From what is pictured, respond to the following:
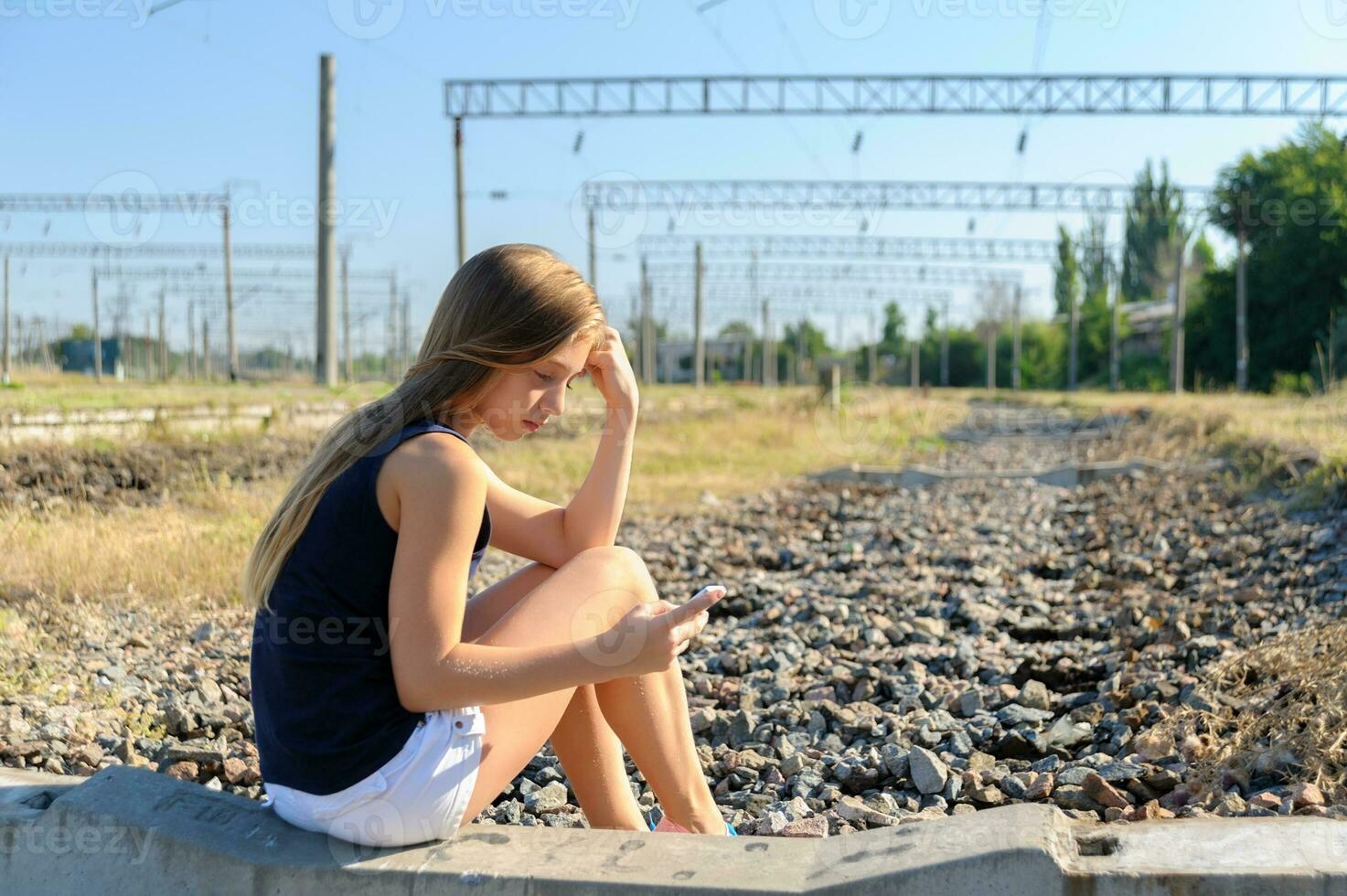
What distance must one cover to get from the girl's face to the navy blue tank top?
17 cm

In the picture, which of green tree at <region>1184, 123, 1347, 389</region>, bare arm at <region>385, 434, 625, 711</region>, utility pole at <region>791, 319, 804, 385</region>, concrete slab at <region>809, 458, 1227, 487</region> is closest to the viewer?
bare arm at <region>385, 434, 625, 711</region>

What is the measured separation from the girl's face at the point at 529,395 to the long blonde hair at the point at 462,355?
3 centimetres

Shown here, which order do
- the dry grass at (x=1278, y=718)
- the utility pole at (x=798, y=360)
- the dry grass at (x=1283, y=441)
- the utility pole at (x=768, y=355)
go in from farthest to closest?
1. the utility pole at (x=798, y=360)
2. the utility pole at (x=768, y=355)
3. the dry grass at (x=1283, y=441)
4. the dry grass at (x=1278, y=718)

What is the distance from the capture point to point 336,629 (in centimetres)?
187

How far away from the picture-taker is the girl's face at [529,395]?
206cm

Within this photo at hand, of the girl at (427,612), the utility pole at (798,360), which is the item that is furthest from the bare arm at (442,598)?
the utility pole at (798,360)

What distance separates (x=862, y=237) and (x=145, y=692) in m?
37.0

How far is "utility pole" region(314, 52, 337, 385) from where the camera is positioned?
14836 mm

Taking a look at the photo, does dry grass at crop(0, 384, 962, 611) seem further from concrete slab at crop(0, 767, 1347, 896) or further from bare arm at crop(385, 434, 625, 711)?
bare arm at crop(385, 434, 625, 711)

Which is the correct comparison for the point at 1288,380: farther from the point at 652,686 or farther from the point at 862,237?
the point at 652,686

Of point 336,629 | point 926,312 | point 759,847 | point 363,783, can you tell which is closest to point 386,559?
point 336,629

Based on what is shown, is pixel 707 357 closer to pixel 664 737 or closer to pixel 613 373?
pixel 613 373

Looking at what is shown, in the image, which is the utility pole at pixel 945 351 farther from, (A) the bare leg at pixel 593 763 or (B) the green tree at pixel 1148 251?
(A) the bare leg at pixel 593 763

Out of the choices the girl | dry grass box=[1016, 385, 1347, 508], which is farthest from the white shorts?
dry grass box=[1016, 385, 1347, 508]
